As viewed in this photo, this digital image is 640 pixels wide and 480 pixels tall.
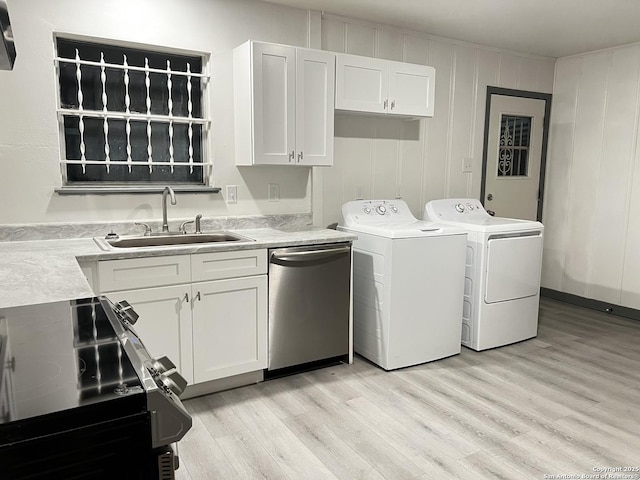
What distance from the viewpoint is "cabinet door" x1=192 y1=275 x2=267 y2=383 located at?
2.59 m

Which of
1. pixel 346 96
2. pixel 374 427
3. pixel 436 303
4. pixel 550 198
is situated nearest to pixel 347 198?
pixel 346 96

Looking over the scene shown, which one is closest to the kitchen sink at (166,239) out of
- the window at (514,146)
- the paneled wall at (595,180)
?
the window at (514,146)

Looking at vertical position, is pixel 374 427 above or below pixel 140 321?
below

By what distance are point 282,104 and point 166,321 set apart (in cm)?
146

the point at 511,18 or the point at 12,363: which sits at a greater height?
the point at 511,18

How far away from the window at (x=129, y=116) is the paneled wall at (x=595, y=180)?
11.5 feet

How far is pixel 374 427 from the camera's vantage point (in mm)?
2383

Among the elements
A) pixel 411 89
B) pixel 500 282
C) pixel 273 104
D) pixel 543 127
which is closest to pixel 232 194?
pixel 273 104

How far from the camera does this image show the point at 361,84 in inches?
130

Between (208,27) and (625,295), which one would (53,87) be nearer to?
(208,27)

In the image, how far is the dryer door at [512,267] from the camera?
3.33 meters

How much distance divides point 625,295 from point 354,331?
263 cm

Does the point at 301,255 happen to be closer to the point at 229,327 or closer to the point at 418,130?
the point at 229,327

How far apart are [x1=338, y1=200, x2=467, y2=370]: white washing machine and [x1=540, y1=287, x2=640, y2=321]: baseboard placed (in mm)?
1974
